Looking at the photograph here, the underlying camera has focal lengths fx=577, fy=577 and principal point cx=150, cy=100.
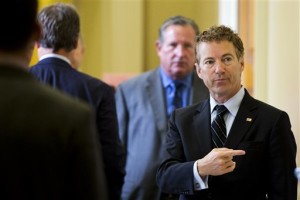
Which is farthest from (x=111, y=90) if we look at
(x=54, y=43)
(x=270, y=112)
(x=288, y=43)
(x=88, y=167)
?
(x=88, y=167)

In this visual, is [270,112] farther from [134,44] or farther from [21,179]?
[134,44]

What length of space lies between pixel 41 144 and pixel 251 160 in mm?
1011

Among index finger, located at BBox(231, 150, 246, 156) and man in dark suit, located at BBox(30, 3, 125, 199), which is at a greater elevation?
man in dark suit, located at BBox(30, 3, 125, 199)

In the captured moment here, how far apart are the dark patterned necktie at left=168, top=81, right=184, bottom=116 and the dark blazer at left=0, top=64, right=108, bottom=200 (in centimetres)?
227

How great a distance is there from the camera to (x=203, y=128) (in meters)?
2.08

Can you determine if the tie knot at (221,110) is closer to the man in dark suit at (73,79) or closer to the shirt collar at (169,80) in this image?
the man in dark suit at (73,79)

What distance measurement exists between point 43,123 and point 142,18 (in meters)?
3.49

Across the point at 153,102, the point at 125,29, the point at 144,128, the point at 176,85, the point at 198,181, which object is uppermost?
the point at 125,29

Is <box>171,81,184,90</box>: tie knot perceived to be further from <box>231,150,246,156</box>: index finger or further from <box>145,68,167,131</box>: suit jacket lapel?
<box>231,150,246,156</box>: index finger

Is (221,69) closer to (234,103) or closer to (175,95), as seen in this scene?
(234,103)

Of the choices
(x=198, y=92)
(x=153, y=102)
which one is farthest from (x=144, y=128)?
(x=198, y=92)

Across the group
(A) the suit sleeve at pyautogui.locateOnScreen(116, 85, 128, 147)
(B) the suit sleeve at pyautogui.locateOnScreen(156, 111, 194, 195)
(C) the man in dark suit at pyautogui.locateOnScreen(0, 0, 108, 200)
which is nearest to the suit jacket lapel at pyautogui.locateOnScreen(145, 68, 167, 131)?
(A) the suit sleeve at pyautogui.locateOnScreen(116, 85, 128, 147)

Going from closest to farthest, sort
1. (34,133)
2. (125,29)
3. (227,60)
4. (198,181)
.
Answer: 1. (34,133)
2. (198,181)
3. (227,60)
4. (125,29)

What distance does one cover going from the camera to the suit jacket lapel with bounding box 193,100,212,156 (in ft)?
6.77
